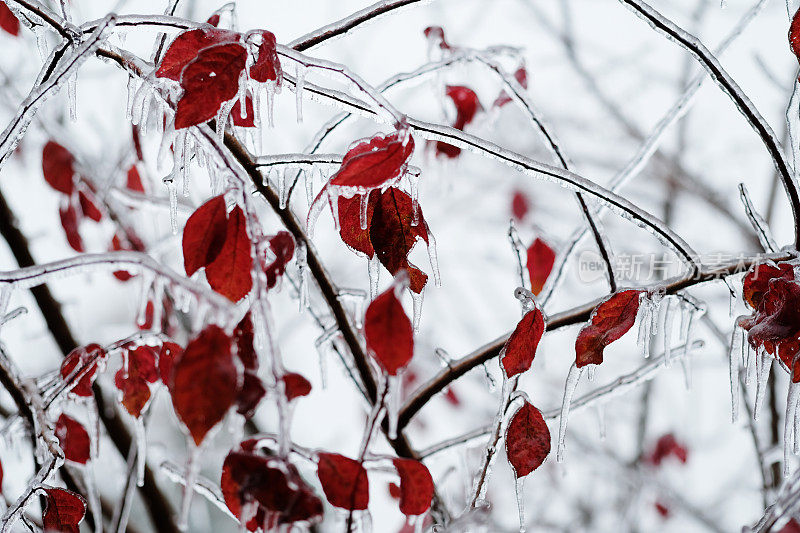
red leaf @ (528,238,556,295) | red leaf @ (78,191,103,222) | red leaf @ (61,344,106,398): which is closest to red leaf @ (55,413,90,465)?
red leaf @ (61,344,106,398)

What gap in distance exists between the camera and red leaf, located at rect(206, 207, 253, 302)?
0.48 metres

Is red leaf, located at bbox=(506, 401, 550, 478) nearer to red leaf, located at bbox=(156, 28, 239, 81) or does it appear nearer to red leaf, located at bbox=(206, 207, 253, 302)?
red leaf, located at bbox=(206, 207, 253, 302)

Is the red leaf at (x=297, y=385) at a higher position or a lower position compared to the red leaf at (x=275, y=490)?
higher

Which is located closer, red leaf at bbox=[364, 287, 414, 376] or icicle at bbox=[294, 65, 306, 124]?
red leaf at bbox=[364, 287, 414, 376]

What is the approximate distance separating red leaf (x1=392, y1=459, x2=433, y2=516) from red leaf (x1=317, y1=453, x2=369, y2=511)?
0.17ft

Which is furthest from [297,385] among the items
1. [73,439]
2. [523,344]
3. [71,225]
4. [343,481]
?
[71,225]

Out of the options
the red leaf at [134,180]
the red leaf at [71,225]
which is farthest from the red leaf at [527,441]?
the red leaf at [134,180]

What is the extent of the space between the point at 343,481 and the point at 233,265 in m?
0.20

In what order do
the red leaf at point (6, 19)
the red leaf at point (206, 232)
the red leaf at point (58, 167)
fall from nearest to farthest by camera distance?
the red leaf at point (206, 232), the red leaf at point (6, 19), the red leaf at point (58, 167)

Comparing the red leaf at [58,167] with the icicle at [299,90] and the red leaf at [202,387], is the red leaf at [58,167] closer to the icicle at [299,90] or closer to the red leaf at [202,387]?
the icicle at [299,90]

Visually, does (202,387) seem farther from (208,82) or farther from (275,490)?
(208,82)

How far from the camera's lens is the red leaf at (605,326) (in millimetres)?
587

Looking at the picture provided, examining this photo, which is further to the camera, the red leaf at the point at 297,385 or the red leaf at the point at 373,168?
the red leaf at the point at 297,385

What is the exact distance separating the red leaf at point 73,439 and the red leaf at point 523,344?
1.91ft
